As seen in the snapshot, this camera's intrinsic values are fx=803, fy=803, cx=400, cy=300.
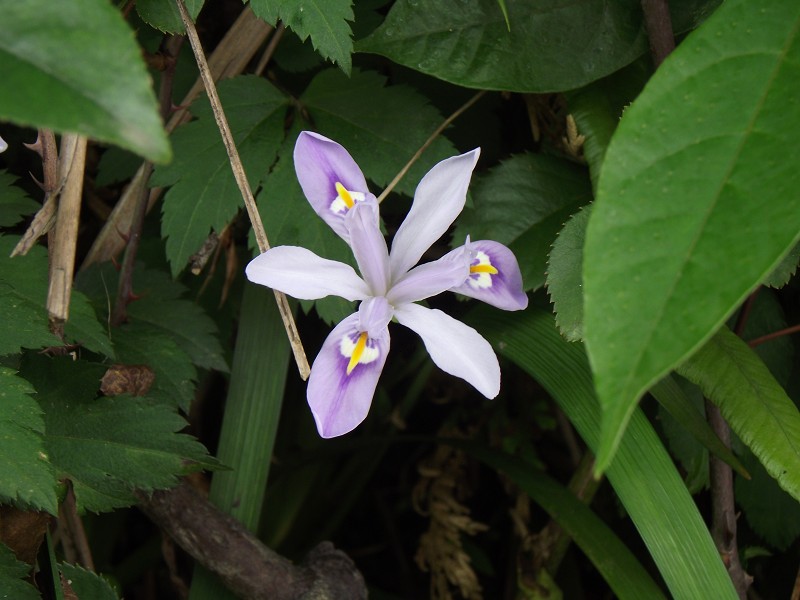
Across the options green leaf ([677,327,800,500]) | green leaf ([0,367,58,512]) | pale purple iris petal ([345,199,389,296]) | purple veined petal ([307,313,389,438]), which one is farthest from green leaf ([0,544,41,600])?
green leaf ([677,327,800,500])

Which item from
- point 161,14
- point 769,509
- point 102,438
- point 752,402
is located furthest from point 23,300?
point 769,509

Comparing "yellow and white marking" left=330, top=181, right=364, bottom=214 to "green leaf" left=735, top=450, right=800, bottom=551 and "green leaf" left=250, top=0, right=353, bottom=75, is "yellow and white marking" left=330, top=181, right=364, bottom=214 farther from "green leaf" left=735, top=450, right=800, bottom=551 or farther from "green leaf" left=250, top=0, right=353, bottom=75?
"green leaf" left=735, top=450, right=800, bottom=551

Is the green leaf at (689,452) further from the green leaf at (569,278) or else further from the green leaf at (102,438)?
the green leaf at (102,438)

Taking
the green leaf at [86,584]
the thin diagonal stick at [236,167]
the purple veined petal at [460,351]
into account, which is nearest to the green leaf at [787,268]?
the purple veined petal at [460,351]

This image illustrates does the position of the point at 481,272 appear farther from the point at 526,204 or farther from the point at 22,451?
the point at 22,451

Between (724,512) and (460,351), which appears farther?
(724,512)
